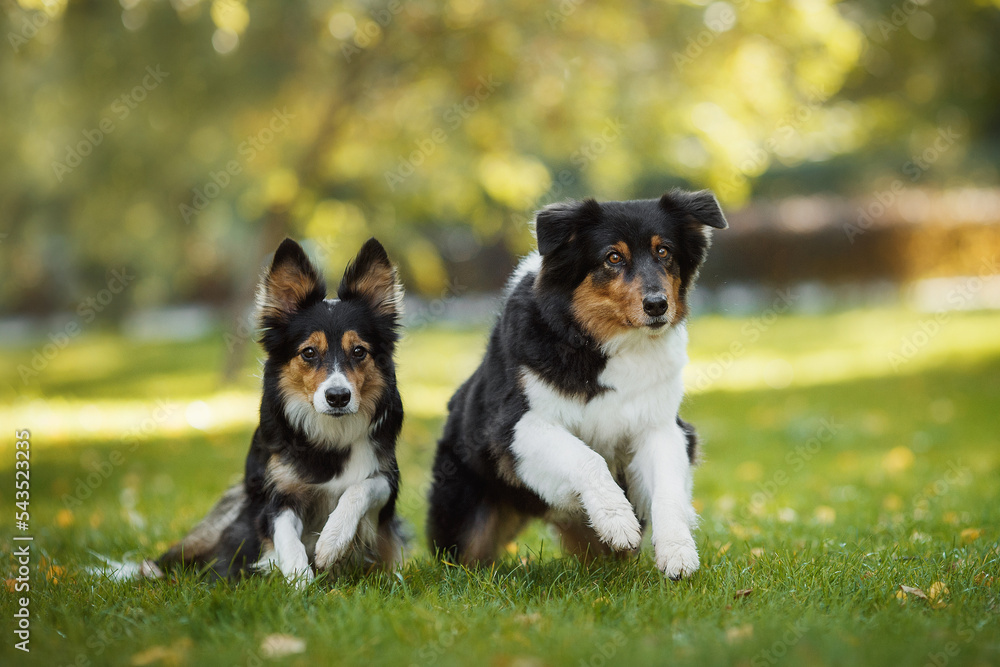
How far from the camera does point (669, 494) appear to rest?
12.6 ft

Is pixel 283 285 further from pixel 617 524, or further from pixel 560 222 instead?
pixel 617 524

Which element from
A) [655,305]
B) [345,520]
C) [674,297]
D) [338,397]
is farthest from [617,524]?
[338,397]

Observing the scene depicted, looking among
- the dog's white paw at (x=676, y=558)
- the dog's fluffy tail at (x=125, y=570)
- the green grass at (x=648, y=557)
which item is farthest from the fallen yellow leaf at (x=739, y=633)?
the dog's fluffy tail at (x=125, y=570)

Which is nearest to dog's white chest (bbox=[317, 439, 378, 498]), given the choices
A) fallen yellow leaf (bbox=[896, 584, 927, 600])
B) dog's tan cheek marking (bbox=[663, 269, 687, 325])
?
dog's tan cheek marking (bbox=[663, 269, 687, 325])

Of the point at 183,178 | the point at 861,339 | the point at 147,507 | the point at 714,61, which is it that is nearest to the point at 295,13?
the point at 183,178

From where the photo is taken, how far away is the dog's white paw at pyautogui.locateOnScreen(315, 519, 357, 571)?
3.81m

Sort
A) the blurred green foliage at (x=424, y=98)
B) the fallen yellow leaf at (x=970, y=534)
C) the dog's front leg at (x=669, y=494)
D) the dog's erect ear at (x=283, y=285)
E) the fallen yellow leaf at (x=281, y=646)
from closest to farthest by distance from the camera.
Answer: the fallen yellow leaf at (x=281, y=646) → the dog's front leg at (x=669, y=494) → the dog's erect ear at (x=283, y=285) → the fallen yellow leaf at (x=970, y=534) → the blurred green foliage at (x=424, y=98)

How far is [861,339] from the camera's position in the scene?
600 inches

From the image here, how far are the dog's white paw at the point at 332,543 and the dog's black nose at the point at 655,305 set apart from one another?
1.67 metres

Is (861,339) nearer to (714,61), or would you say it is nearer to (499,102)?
(714,61)

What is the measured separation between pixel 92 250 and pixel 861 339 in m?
13.4

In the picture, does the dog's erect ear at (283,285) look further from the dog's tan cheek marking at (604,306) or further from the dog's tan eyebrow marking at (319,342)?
the dog's tan cheek marking at (604,306)

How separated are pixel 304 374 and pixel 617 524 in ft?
5.37

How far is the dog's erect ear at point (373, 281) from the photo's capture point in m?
4.39
